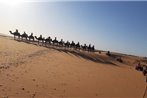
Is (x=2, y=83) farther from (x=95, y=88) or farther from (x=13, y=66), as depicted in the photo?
(x=95, y=88)

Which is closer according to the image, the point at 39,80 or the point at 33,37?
the point at 39,80

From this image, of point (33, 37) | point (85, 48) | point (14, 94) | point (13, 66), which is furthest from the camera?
point (85, 48)

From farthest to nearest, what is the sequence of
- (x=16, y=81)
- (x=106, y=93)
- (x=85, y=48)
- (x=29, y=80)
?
(x=85, y=48), (x=106, y=93), (x=29, y=80), (x=16, y=81)

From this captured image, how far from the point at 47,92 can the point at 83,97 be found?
74.0 inches

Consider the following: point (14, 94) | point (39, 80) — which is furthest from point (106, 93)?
point (14, 94)

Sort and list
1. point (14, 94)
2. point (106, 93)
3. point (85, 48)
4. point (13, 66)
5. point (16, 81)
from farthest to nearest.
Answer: point (85, 48), point (13, 66), point (106, 93), point (16, 81), point (14, 94)

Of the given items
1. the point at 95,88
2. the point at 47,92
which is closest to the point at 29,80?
the point at 47,92

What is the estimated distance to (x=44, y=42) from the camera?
67.7 meters

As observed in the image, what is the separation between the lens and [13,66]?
1739 cm

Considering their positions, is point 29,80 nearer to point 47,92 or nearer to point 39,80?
point 39,80

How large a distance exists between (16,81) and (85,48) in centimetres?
6999

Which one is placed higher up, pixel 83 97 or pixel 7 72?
pixel 7 72

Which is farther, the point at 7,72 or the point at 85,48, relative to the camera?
the point at 85,48

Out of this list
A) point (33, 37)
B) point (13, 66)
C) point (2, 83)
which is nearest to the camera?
point (2, 83)
